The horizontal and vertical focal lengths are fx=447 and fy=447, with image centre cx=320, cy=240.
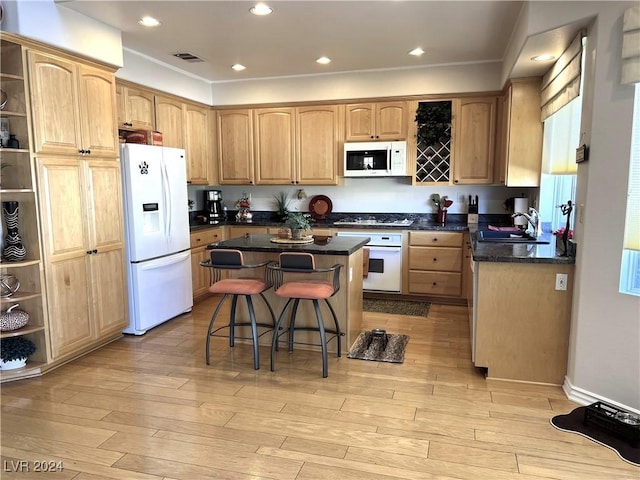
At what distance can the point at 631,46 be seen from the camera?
7.89 ft

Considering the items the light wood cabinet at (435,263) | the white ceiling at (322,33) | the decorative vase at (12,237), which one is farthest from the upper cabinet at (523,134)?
the decorative vase at (12,237)

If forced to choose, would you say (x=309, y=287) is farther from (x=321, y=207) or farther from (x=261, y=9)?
(x=321, y=207)

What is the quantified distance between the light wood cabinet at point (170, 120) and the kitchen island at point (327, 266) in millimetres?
1820

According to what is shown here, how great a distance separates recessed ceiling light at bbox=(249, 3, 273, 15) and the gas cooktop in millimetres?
2676

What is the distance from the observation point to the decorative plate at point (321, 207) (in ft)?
19.5

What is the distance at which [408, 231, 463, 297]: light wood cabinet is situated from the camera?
5.01 meters

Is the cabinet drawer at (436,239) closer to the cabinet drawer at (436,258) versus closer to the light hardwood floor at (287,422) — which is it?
the cabinet drawer at (436,258)

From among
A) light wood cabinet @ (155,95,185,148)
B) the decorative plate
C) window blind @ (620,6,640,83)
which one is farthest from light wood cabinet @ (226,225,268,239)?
window blind @ (620,6,640,83)

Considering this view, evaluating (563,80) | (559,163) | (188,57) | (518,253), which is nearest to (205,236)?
(188,57)

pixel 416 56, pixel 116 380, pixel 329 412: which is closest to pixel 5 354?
pixel 116 380

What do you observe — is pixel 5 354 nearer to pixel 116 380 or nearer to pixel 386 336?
pixel 116 380

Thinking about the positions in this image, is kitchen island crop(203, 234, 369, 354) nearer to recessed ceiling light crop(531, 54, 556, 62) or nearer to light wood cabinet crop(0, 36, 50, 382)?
light wood cabinet crop(0, 36, 50, 382)

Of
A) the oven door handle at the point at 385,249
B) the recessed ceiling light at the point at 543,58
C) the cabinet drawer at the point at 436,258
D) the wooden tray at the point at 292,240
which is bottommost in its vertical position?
the cabinet drawer at the point at 436,258

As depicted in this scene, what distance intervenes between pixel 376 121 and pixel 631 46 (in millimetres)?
3084
